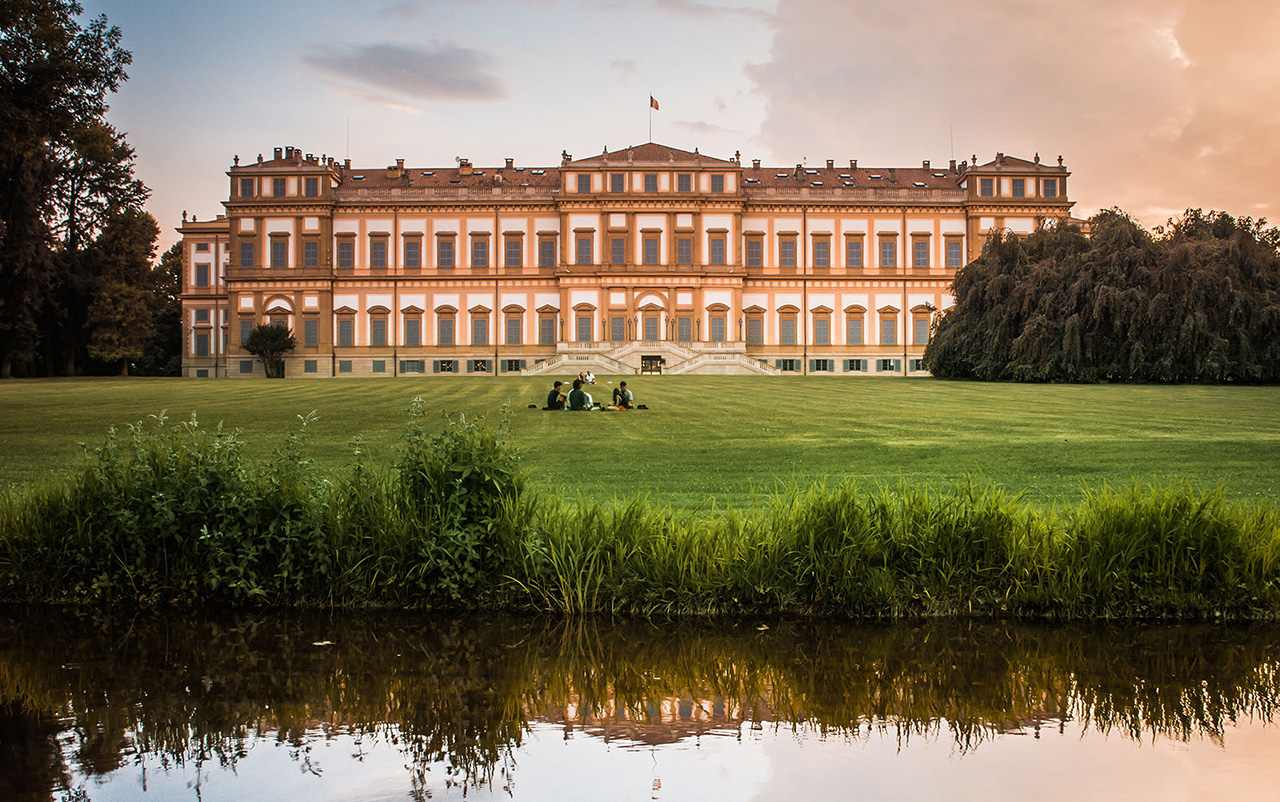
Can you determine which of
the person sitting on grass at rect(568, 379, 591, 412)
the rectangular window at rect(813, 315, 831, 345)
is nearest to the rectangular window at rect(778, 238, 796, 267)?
the rectangular window at rect(813, 315, 831, 345)

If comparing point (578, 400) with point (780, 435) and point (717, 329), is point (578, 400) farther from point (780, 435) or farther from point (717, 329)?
point (717, 329)

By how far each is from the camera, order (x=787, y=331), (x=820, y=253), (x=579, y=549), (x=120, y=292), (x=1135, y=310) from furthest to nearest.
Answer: (x=820, y=253)
(x=787, y=331)
(x=120, y=292)
(x=1135, y=310)
(x=579, y=549)

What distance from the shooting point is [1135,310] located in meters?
32.5

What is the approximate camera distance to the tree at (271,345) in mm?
54594

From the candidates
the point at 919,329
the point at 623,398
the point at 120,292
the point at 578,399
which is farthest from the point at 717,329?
the point at 578,399

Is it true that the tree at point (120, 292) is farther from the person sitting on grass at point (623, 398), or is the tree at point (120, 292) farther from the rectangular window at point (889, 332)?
the rectangular window at point (889, 332)

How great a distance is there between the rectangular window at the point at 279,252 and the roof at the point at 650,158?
19110 mm

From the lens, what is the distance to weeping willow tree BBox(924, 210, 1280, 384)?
104ft

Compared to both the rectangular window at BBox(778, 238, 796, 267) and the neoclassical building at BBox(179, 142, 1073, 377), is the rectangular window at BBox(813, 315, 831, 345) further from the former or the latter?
the rectangular window at BBox(778, 238, 796, 267)

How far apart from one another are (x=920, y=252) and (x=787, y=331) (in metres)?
10.3

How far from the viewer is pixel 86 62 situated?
15953mm

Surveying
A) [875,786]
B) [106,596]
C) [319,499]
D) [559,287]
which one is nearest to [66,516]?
[106,596]

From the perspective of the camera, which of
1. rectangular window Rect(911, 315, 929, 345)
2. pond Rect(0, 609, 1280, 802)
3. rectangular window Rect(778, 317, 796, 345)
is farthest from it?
rectangular window Rect(911, 315, 929, 345)

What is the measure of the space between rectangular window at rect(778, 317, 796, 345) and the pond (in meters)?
53.7
